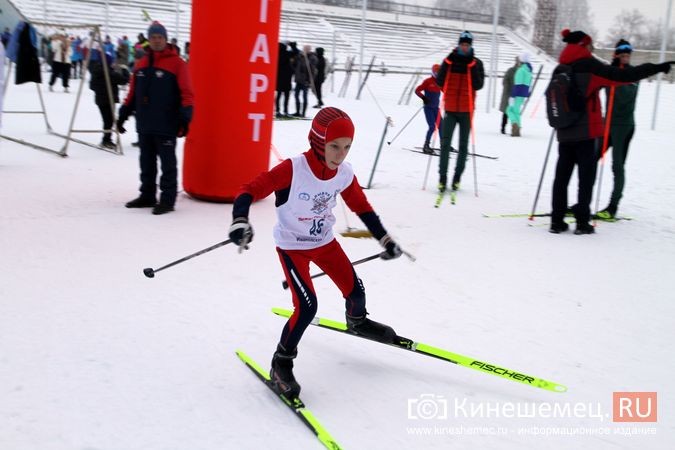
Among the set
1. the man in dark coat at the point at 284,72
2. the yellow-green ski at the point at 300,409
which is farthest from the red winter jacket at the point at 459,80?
the man in dark coat at the point at 284,72

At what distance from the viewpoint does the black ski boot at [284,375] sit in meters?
2.95

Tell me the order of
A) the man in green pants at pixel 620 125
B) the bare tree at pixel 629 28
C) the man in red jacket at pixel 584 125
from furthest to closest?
1. the bare tree at pixel 629 28
2. the man in green pants at pixel 620 125
3. the man in red jacket at pixel 584 125

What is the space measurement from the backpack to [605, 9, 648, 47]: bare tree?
17497mm

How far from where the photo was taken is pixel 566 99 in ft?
19.7

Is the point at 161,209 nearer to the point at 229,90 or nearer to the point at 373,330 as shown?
the point at 229,90

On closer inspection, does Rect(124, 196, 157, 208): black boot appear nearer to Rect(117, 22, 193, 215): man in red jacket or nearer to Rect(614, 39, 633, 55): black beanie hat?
Rect(117, 22, 193, 215): man in red jacket

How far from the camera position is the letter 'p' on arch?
6.39 metres

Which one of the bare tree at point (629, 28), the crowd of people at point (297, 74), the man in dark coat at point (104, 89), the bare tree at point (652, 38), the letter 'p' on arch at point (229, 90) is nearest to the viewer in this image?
the letter 'p' on arch at point (229, 90)

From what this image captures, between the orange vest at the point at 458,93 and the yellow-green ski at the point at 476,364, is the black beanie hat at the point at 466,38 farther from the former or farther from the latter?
the yellow-green ski at the point at 476,364

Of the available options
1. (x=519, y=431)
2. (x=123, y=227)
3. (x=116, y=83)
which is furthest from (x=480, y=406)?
(x=116, y=83)

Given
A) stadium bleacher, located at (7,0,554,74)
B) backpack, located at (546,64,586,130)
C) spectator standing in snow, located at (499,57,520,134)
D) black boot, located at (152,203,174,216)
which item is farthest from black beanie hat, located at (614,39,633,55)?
stadium bleacher, located at (7,0,554,74)

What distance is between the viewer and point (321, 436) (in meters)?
2.64

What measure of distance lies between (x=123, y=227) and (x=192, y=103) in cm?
137

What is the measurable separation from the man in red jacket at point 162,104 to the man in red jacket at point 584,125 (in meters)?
3.70
